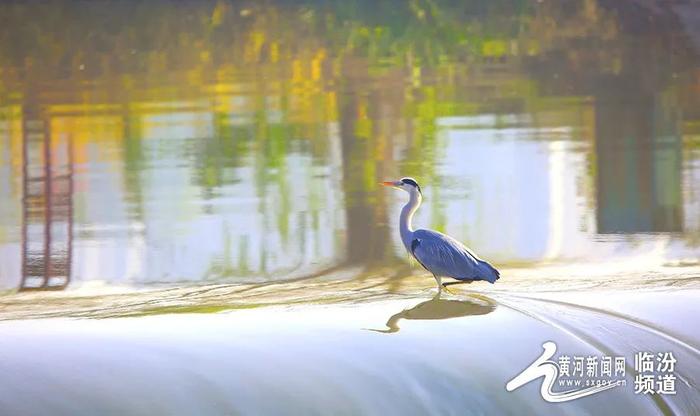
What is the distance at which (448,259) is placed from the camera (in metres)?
7.72

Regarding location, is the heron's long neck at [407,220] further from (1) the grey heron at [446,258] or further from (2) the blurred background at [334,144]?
(2) the blurred background at [334,144]

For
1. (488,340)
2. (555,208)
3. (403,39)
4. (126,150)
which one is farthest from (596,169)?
(403,39)

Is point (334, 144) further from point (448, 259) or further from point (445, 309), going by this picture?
point (445, 309)

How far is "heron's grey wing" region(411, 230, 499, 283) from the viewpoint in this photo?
765cm

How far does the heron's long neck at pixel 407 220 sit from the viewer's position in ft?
26.7

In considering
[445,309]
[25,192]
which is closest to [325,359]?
[445,309]

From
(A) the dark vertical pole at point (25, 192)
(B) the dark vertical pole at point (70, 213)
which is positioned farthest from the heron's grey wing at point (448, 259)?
(A) the dark vertical pole at point (25, 192)

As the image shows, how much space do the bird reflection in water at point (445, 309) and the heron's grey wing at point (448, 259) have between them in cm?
13

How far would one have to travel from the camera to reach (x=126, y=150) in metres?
12.5

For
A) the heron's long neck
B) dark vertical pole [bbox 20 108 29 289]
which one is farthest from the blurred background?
the heron's long neck

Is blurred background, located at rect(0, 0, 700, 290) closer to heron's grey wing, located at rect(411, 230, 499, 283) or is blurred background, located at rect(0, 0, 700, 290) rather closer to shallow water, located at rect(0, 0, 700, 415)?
shallow water, located at rect(0, 0, 700, 415)

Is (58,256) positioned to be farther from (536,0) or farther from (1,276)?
(536,0)

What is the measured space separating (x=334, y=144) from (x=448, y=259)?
5.07m

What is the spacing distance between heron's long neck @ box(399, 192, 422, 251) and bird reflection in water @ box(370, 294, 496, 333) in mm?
420
